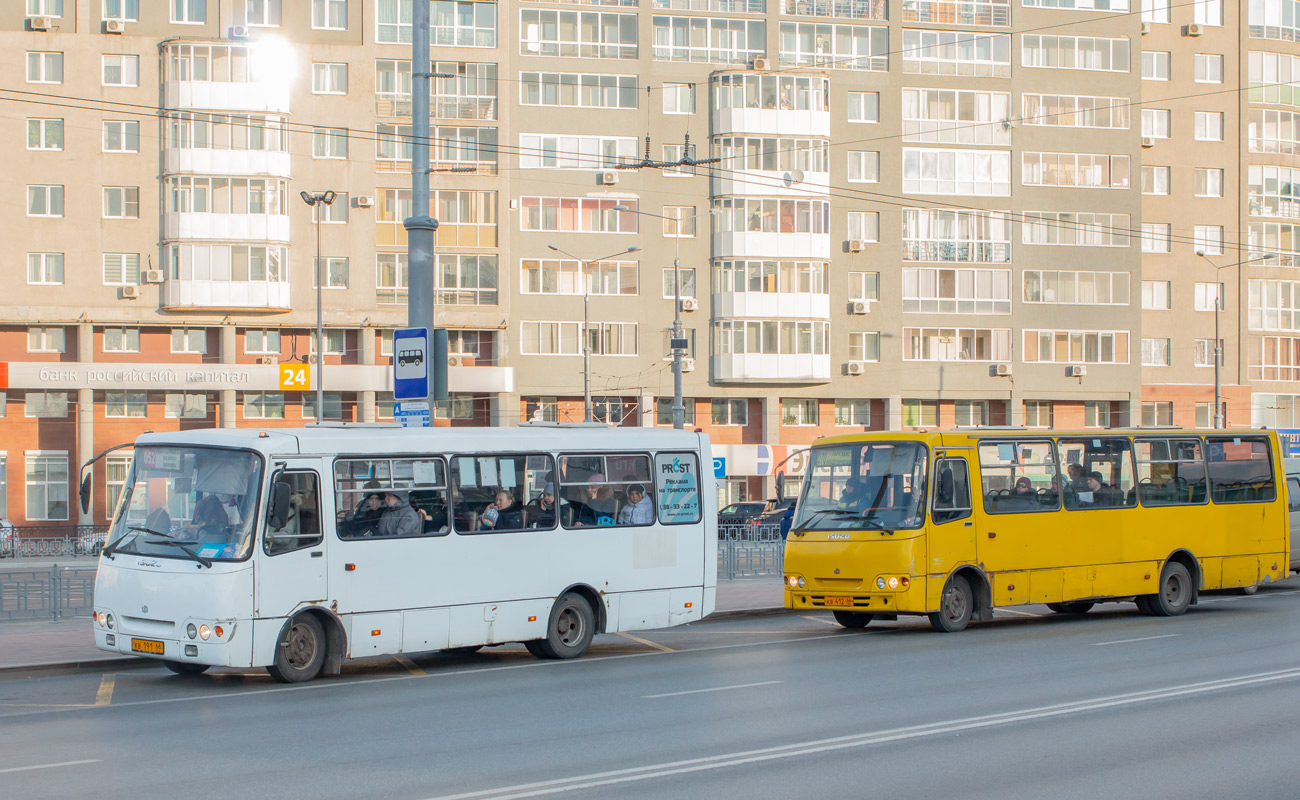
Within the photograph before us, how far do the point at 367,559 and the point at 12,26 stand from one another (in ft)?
153

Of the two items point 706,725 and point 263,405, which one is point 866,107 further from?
point 706,725

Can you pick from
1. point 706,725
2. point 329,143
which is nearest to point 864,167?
point 329,143

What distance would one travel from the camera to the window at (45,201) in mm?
52844

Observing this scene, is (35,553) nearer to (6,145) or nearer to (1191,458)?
(6,145)

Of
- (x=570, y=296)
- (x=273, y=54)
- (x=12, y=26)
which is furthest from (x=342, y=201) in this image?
(x=12, y=26)

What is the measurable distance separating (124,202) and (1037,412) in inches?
1568

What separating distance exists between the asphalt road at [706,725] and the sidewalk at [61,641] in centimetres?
45

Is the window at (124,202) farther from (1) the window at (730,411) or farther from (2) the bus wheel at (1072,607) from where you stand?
(2) the bus wheel at (1072,607)

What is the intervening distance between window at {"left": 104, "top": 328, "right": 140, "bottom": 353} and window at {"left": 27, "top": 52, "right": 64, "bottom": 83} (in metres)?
9.63

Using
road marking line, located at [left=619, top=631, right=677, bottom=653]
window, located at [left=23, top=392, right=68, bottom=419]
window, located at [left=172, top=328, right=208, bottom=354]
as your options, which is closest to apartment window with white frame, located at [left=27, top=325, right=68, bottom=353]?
window, located at [left=23, top=392, right=68, bottom=419]

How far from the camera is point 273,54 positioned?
2144 inches

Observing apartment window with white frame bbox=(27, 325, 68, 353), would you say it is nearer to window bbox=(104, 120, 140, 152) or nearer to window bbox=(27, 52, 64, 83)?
window bbox=(104, 120, 140, 152)

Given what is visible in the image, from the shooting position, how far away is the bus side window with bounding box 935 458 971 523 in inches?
723

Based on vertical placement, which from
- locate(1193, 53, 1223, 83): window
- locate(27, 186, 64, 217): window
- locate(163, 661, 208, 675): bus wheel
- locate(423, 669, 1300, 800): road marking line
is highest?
locate(1193, 53, 1223, 83): window
